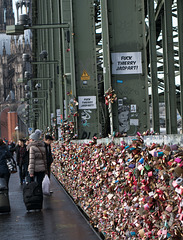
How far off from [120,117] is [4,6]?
543 ft

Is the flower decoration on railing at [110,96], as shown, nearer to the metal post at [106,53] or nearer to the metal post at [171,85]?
the metal post at [106,53]

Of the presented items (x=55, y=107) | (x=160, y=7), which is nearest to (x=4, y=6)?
(x=55, y=107)

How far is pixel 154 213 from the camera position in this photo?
388 centimetres

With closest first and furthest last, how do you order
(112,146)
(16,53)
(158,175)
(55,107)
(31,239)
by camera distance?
(158,175)
(112,146)
(31,239)
(55,107)
(16,53)

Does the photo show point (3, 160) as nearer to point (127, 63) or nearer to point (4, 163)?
point (4, 163)

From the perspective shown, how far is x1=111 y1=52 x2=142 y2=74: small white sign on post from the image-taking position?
9.48 metres

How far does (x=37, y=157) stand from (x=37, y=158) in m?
0.02

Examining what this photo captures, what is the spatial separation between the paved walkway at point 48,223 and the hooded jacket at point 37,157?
30.9 inches

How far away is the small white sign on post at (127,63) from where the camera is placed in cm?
948

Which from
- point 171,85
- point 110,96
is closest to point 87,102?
point 171,85

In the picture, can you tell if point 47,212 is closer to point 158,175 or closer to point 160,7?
point 160,7

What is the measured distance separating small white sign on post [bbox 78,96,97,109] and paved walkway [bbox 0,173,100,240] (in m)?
2.86

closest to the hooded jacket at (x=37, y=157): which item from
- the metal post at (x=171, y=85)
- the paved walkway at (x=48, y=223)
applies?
the paved walkway at (x=48, y=223)

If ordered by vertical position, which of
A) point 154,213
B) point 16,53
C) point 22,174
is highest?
point 16,53
